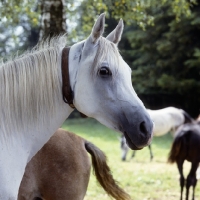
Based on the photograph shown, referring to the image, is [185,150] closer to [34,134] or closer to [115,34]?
[115,34]

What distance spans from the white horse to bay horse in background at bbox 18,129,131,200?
0.55m

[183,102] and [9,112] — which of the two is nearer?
[9,112]

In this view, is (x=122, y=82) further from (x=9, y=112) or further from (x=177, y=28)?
(x=177, y=28)

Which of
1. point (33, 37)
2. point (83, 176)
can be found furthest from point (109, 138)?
point (33, 37)

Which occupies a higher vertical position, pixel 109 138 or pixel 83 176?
pixel 83 176

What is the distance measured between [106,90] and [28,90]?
0.41m

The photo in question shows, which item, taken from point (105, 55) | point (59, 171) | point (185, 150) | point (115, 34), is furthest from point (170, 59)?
point (105, 55)

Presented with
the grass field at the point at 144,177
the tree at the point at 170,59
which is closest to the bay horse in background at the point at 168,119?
the grass field at the point at 144,177

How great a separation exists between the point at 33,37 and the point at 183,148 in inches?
960

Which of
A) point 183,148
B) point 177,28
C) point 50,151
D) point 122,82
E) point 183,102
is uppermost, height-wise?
point 122,82

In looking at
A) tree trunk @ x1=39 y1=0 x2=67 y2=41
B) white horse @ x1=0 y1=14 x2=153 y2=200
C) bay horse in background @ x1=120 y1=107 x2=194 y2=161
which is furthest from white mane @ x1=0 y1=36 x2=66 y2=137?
bay horse in background @ x1=120 y1=107 x2=194 y2=161

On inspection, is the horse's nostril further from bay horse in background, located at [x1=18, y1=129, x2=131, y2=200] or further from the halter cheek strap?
bay horse in background, located at [x1=18, y1=129, x2=131, y2=200]

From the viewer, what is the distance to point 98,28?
1.97 meters

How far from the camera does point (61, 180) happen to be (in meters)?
2.69
